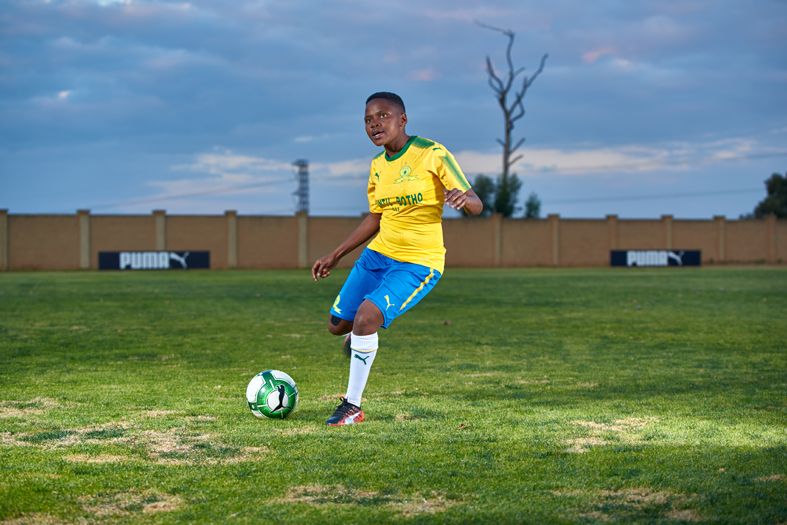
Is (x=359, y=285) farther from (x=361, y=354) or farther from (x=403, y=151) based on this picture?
(x=403, y=151)

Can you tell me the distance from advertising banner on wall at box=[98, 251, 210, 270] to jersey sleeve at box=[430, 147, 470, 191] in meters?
40.4

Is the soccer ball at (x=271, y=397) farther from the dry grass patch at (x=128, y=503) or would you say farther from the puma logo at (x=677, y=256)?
the puma logo at (x=677, y=256)

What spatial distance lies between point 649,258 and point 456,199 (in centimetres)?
4824

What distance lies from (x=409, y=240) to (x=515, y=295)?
14.0 meters

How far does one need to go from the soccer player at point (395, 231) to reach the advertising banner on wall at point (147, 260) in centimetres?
3986

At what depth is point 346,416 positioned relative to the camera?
4375mm

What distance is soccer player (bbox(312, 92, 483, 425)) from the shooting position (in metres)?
4.66

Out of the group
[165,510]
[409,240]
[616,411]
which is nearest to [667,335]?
[616,411]

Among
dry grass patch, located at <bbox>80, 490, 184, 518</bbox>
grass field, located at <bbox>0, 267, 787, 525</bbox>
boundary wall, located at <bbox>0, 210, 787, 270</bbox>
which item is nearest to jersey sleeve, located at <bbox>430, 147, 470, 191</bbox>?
grass field, located at <bbox>0, 267, 787, 525</bbox>

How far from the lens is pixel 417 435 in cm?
401

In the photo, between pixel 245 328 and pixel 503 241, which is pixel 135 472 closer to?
pixel 245 328

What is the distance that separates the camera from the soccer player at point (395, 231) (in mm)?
4664

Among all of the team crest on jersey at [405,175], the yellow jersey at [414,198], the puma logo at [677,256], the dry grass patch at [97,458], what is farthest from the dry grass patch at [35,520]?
the puma logo at [677,256]

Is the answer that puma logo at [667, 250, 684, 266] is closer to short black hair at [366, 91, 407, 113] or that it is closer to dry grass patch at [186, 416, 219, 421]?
short black hair at [366, 91, 407, 113]
